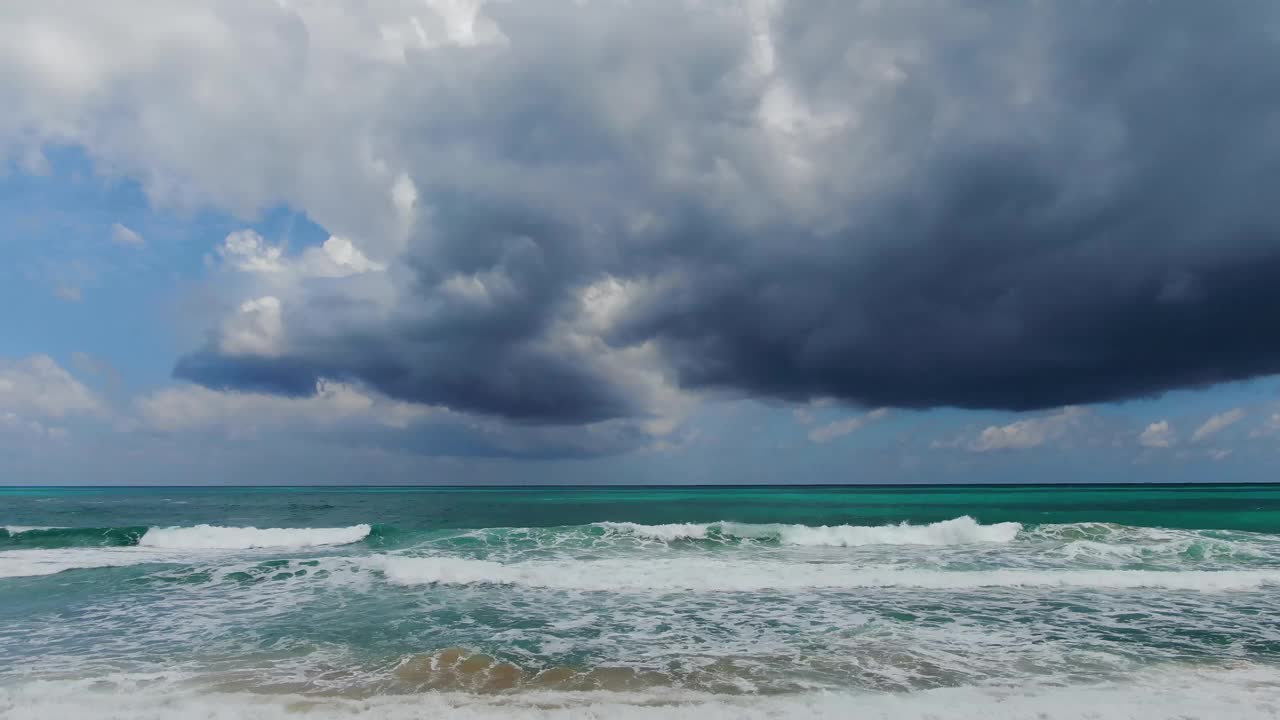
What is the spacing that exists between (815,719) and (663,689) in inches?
84.3

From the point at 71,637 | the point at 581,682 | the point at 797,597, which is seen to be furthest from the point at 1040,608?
the point at 71,637

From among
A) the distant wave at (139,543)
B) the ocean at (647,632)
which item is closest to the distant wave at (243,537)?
the distant wave at (139,543)

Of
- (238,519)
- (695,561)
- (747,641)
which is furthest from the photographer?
(238,519)

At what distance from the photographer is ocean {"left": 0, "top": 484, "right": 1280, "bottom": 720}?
848cm

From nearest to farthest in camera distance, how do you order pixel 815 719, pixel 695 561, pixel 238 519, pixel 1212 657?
pixel 815 719, pixel 1212 657, pixel 695 561, pixel 238 519

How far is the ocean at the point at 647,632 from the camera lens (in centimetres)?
848

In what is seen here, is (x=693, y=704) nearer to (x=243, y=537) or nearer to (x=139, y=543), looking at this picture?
(x=243, y=537)

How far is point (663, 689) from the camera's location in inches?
349

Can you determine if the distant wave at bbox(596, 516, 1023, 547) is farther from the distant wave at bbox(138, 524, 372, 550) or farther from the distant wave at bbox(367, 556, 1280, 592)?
the distant wave at bbox(138, 524, 372, 550)

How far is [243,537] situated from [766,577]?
83.6ft

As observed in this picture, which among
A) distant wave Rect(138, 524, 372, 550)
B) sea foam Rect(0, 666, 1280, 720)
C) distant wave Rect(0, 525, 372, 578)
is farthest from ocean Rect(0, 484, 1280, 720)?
distant wave Rect(138, 524, 372, 550)

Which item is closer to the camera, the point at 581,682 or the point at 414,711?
the point at 414,711

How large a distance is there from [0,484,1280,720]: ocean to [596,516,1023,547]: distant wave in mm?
2398

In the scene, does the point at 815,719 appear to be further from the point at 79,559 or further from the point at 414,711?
the point at 79,559
